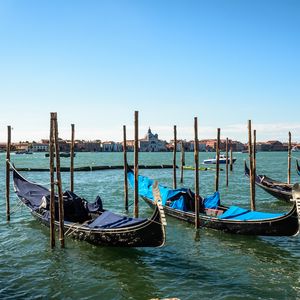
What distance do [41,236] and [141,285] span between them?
4.30 meters

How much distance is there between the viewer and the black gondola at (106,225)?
7812mm

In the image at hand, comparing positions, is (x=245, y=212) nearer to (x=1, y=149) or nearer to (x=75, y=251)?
(x=75, y=251)

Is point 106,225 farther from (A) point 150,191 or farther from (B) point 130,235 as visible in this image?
(A) point 150,191

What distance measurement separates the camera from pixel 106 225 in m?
8.62

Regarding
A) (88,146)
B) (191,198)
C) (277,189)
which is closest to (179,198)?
(191,198)

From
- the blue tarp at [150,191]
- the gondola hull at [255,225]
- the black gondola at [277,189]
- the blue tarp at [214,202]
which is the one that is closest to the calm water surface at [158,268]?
the gondola hull at [255,225]

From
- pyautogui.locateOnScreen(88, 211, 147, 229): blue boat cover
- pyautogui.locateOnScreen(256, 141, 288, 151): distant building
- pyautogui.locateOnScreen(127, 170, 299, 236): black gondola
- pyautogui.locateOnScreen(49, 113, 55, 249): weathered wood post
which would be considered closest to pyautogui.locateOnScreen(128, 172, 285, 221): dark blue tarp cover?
pyautogui.locateOnScreen(127, 170, 299, 236): black gondola

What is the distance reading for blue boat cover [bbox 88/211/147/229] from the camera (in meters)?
8.16

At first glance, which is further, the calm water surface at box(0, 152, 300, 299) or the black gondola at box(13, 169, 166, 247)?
the black gondola at box(13, 169, 166, 247)

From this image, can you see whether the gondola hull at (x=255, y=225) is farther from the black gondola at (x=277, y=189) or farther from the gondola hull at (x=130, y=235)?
the black gondola at (x=277, y=189)

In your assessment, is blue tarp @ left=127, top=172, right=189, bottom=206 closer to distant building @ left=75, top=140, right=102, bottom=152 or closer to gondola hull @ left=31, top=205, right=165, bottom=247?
gondola hull @ left=31, top=205, right=165, bottom=247

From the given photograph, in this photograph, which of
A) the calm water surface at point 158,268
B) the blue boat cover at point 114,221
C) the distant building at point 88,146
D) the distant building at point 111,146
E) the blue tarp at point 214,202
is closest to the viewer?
the calm water surface at point 158,268

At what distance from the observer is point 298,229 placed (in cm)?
864

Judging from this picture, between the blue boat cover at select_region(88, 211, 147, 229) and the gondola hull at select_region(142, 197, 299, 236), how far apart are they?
3066 millimetres
